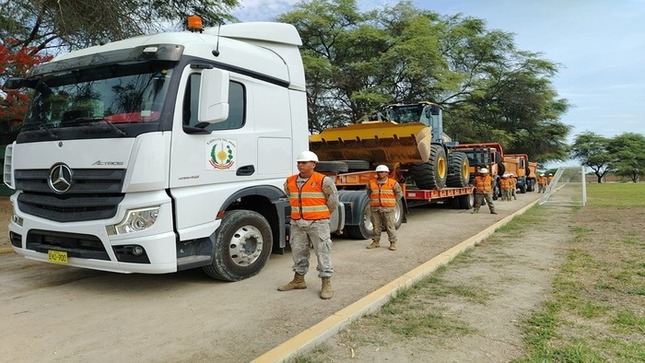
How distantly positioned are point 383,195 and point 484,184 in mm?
6924

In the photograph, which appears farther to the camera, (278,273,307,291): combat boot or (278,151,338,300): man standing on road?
(278,273,307,291): combat boot

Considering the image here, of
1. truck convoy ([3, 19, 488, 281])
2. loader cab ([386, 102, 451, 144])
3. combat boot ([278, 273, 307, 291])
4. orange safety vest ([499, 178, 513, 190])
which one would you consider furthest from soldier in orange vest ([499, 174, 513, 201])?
combat boot ([278, 273, 307, 291])

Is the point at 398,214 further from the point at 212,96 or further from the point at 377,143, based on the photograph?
the point at 212,96

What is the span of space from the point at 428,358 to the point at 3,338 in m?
3.41

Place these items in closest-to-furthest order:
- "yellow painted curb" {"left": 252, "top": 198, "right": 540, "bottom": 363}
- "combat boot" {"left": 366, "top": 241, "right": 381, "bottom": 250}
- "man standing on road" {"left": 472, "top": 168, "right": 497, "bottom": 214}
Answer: "yellow painted curb" {"left": 252, "top": 198, "right": 540, "bottom": 363}
"combat boot" {"left": 366, "top": 241, "right": 381, "bottom": 250}
"man standing on road" {"left": 472, "top": 168, "right": 497, "bottom": 214}

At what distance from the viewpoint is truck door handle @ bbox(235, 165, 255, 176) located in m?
5.33

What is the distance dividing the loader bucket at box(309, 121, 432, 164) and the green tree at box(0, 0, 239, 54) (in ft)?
17.6

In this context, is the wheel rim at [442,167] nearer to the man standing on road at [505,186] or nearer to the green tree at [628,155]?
the man standing on road at [505,186]

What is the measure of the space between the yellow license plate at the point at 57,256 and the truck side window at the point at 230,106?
72.6 inches

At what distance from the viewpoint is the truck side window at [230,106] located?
474cm

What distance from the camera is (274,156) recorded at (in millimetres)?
5836

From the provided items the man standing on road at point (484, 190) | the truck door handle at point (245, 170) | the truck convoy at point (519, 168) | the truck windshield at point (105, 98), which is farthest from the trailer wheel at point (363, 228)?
the truck convoy at point (519, 168)

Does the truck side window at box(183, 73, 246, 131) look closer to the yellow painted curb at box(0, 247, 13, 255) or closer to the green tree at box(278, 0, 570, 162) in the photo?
the yellow painted curb at box(0, 247, 13, 255)

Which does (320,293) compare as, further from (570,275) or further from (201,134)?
(570,275)
